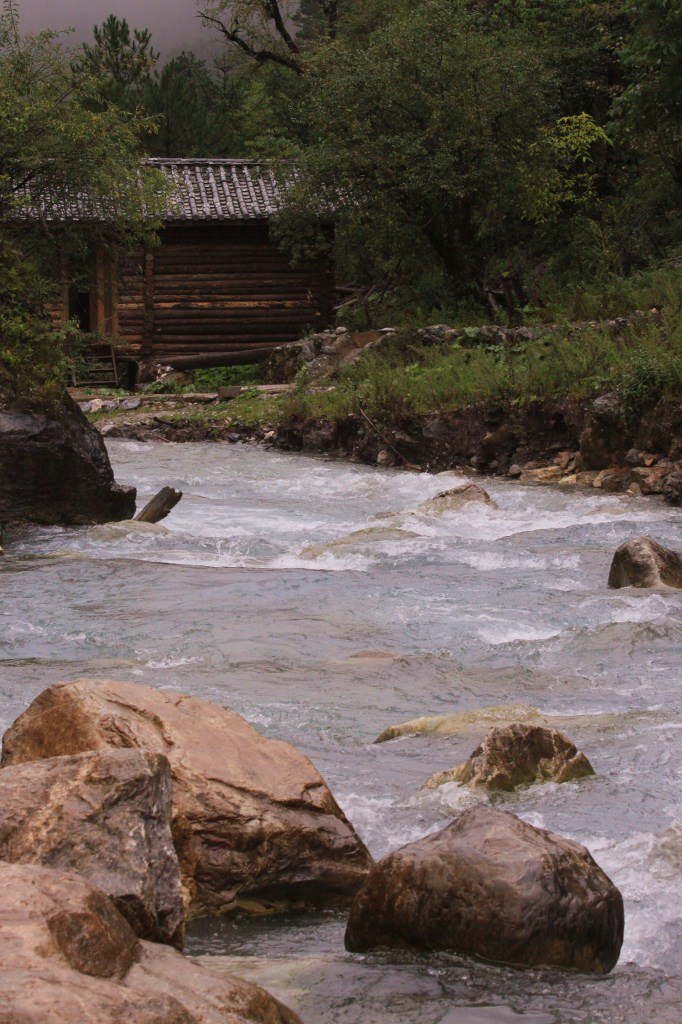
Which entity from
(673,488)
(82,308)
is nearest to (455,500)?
(673,488)

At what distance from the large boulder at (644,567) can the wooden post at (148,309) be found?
2099 cm

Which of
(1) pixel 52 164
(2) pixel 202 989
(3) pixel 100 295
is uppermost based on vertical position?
(1) pixel 52 164

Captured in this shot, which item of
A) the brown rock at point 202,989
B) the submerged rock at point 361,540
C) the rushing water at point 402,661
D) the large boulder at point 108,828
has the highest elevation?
the large boulder at point 108,828

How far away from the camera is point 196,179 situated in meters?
29.0

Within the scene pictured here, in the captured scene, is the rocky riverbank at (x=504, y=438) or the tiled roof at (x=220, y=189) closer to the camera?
the rocky riverbank at (x=504, y=438)

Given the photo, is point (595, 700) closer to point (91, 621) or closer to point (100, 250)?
point (91, 621)

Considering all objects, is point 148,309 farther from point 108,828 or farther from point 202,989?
point 202,989

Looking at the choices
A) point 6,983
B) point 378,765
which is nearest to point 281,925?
point 378,765

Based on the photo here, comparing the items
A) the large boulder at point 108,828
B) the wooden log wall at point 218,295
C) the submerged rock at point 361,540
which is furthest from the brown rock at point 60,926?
the wooden log wall at point 218,295

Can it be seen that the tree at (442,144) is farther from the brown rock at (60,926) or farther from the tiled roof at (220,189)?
the brown rock at (60,926)

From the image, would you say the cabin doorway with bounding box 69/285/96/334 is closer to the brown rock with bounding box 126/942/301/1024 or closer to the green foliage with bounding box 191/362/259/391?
the green foliage with bounding box 191/362/259/391

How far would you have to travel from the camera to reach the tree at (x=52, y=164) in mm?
15586

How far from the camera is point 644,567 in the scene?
8719mm

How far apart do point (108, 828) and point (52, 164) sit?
14784mm
